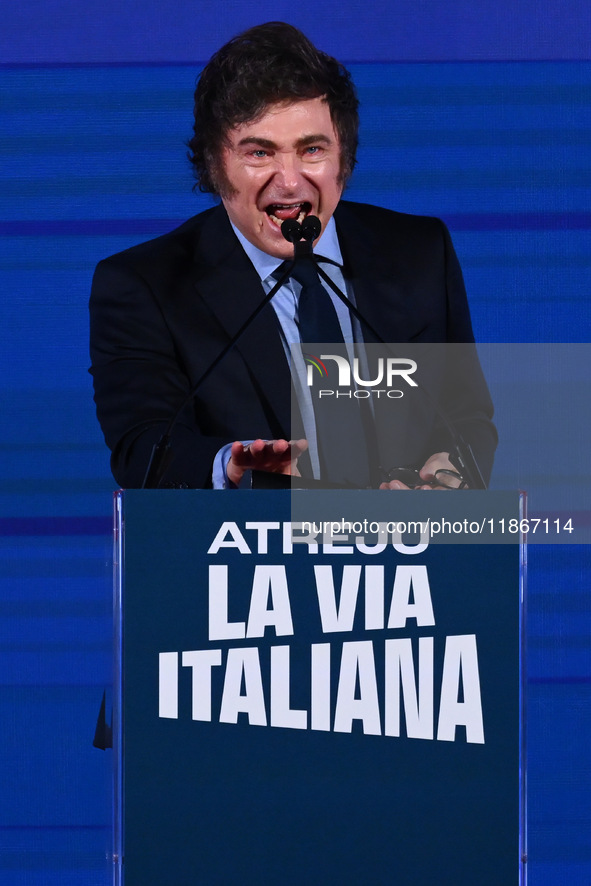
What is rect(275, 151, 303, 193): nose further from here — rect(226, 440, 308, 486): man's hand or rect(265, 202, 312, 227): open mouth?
rect(226, 440, 308, 486): man's hand

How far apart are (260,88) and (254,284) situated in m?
0.40

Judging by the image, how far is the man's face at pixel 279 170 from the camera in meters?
2.22

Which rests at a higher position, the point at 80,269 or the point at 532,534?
the point at 80,269

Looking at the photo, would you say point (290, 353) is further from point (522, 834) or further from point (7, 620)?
point (522, 834)

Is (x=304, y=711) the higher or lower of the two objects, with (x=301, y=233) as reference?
lower

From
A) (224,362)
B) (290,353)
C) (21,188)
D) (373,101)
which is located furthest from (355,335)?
(21,188)

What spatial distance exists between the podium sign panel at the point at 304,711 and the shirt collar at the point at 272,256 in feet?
3.42

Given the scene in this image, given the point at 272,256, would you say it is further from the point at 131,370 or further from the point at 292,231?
the point at 292,231

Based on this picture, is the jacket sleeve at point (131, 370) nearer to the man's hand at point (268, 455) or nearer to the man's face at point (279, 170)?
the man's face at point (279, 170)

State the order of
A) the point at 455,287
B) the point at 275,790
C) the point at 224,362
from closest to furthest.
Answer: the point at 275,790 → the point at 224,362 → the point at 455,287

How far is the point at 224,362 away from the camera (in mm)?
2180

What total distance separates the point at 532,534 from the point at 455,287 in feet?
2.02

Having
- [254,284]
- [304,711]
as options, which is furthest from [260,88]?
[304,711]

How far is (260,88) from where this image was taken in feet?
7.30
